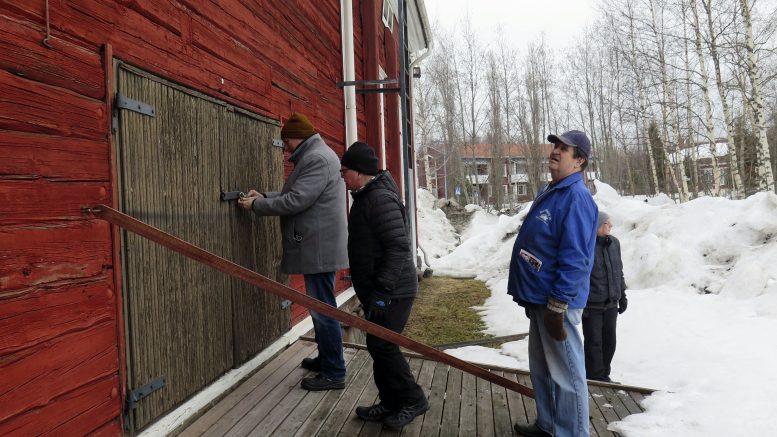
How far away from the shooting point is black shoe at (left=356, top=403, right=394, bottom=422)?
3156mm

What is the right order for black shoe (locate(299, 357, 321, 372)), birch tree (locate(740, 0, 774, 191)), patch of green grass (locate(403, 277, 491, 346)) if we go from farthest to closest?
birch tree (locate(740, 0, 774, 191)), patch of green grass (locate(403, 277, 491, 346)), black shoe (locate(299, 357, 321, 372))

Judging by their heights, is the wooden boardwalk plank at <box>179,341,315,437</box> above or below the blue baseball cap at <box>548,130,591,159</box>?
below

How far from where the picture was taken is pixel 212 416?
10.3 ft

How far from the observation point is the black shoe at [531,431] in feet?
9.82

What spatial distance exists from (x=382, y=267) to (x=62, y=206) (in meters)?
1.54

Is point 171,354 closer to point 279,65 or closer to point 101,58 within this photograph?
point 101,58

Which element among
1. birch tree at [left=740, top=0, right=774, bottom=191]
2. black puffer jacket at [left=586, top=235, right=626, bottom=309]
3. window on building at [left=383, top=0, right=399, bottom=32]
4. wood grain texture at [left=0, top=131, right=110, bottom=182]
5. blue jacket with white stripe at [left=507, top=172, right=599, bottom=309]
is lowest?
black puffer jacket at [left=586, top=235, right=626, bottom=309]

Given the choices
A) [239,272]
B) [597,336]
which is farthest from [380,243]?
[597,336]

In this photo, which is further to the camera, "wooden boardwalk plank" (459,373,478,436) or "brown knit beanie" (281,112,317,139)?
"brown knit beanie" (281,112,317,139)

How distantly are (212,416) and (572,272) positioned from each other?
2.21 m

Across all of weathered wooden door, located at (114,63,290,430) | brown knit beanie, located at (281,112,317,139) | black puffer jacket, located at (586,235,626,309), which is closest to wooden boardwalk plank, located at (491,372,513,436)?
black puffer jacket, located at (586,235,626,309)

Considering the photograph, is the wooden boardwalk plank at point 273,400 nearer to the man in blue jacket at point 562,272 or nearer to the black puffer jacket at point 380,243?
the black puffer jacket at point 380,243

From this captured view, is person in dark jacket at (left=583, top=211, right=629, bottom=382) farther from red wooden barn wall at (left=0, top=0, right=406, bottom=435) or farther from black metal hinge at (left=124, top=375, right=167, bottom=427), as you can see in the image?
red wooden barn wall at (left=0, top=0, right=406, bottom=435)

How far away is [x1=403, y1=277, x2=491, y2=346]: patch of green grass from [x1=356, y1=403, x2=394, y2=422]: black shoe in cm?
363
